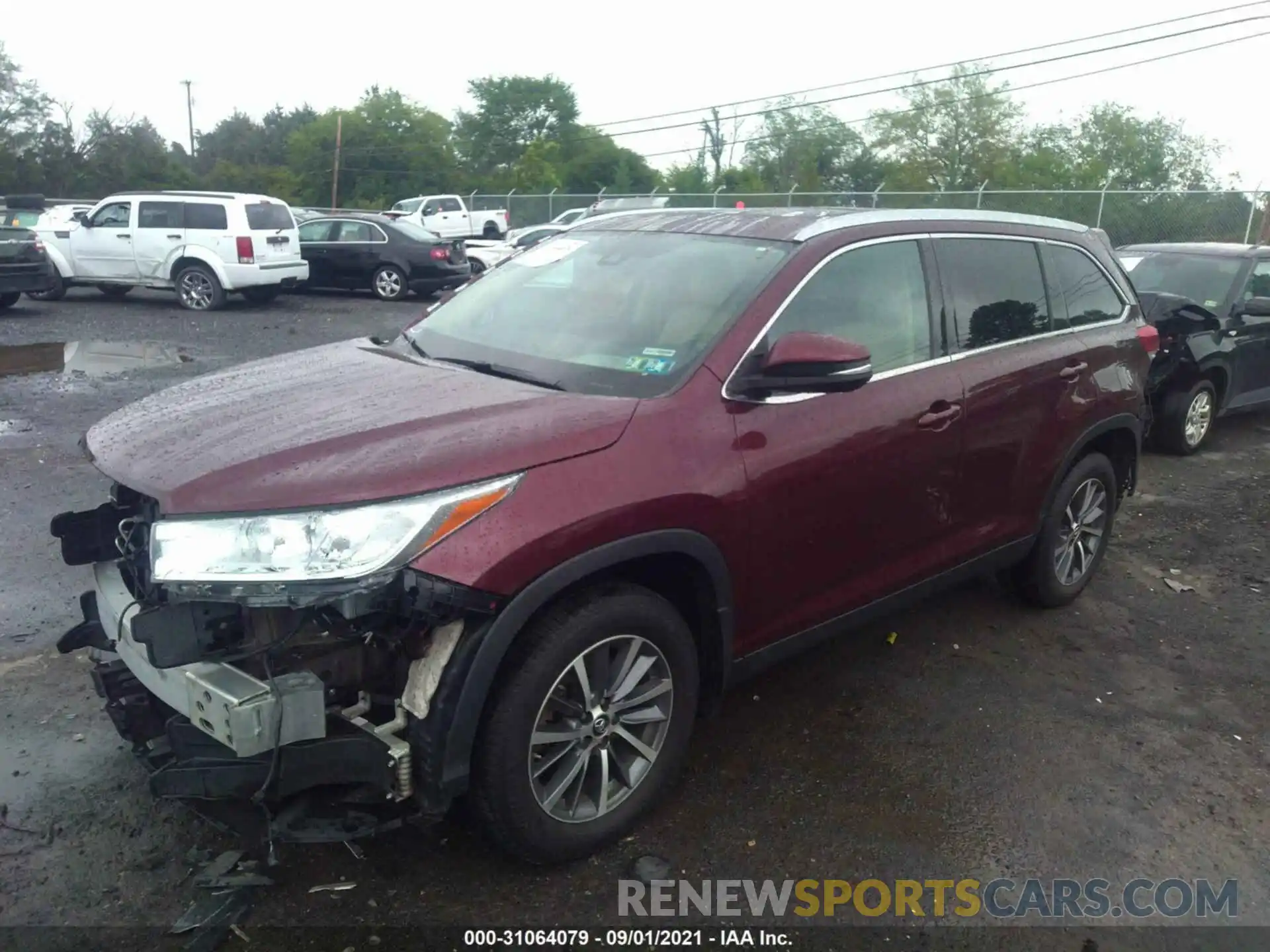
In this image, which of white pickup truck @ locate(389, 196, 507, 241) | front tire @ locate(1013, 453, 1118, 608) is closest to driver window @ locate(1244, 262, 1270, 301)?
front tire @ locate(1013, 453, 1118, 608)

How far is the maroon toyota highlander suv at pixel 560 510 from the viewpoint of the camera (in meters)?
2.54

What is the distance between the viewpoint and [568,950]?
2723mm

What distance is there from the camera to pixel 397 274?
60.6ft

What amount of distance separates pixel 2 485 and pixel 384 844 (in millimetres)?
4789

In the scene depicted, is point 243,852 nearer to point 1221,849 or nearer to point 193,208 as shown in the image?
point 1221,849

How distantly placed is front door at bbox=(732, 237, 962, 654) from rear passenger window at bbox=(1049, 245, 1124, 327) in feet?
3.61

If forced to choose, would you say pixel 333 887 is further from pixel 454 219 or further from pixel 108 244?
pixel 454 219

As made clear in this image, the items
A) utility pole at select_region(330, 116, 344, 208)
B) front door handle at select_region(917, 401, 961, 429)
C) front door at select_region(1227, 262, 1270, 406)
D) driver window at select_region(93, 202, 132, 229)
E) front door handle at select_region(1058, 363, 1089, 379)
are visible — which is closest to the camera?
front door handle at select_region(917, 401, 961, 429)

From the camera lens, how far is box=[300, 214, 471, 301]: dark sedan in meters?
18.4

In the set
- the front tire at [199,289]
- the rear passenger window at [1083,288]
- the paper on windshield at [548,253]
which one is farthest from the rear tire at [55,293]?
the rear passenger window at [1083,288]

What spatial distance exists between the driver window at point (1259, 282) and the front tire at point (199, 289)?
13.7 meters

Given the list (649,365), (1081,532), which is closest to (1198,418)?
(1081,532)

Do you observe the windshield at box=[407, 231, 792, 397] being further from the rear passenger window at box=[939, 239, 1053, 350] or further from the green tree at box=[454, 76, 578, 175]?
the green tree at box=[454, 76, 578, 175]

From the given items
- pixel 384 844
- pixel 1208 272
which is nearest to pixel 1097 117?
pixel 1208 272
